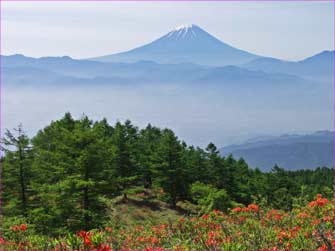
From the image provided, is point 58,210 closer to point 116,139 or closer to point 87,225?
point 87,225

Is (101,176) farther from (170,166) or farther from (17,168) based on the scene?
(170,166)

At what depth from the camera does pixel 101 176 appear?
72.8ft

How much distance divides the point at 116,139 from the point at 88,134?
20162 millimetres

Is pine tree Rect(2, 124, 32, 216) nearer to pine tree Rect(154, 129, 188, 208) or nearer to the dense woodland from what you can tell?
the dense woodland

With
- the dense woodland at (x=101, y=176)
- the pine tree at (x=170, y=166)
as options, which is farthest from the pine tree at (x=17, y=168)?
the pine tree at (x=170, y=166)

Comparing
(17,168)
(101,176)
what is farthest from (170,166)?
(101,176)

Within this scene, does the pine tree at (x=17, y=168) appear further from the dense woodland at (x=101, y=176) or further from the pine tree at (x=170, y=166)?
the pine tree at (x=170, y=166)

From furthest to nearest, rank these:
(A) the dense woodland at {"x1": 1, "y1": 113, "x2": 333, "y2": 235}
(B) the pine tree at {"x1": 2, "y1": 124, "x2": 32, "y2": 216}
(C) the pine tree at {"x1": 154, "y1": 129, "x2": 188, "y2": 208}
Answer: (C) the pine tree at {"x1": 154, "y1": 129, "x2": 188, "y2": 208}, (B) the pine tree at {"x1": 2, "y1": 124, "x2": 32, "y2": 216}, (A) the dense woodland at {"x1": 1, "y1": 113, "x2": 333, "y2": 235}

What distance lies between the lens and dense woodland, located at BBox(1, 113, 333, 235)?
21.6 m

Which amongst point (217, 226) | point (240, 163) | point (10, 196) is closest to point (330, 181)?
point (240, 163)

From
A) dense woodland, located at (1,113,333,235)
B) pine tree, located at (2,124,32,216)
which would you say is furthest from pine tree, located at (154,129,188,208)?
pine tree, located at (2,124,32,216)

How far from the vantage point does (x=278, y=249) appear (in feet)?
25.5

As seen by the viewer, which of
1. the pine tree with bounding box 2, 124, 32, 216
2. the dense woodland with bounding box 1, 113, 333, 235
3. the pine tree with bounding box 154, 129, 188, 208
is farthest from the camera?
the pine tree with bounding box 154, 129, 188, 208

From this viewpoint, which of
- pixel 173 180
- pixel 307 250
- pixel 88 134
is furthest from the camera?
pixel 173 180
